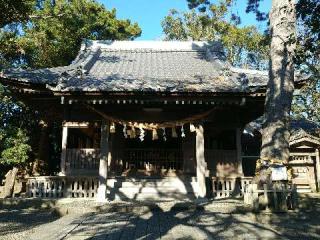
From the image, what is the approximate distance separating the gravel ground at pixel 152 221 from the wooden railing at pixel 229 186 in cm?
280

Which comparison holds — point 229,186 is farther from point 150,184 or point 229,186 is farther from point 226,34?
point 226,34

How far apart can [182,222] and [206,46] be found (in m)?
11.6

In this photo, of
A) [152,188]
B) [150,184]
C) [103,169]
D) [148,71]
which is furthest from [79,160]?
[148,71]

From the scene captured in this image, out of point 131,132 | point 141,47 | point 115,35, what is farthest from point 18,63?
point 131,132

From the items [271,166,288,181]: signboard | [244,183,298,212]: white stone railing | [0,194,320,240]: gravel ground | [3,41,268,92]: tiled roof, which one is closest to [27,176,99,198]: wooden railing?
[0,194,320,240]: gravel ground

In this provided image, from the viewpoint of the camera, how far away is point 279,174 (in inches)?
339

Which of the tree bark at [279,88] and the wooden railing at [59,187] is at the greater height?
the tree bark at [279,88]

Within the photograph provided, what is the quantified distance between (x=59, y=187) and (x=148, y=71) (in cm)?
570

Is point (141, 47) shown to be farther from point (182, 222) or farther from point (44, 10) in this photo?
point (182, 222)

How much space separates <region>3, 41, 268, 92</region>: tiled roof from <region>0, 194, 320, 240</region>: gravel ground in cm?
354

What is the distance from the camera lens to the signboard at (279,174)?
8609 millimetres

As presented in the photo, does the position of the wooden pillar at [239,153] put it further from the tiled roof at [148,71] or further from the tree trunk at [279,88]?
the tree trunk at [279,88]

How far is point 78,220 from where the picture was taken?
8117 mm

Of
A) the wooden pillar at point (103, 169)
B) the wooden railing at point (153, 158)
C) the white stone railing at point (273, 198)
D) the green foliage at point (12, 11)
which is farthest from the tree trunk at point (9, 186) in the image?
the white stone railing at point (273, 198)
